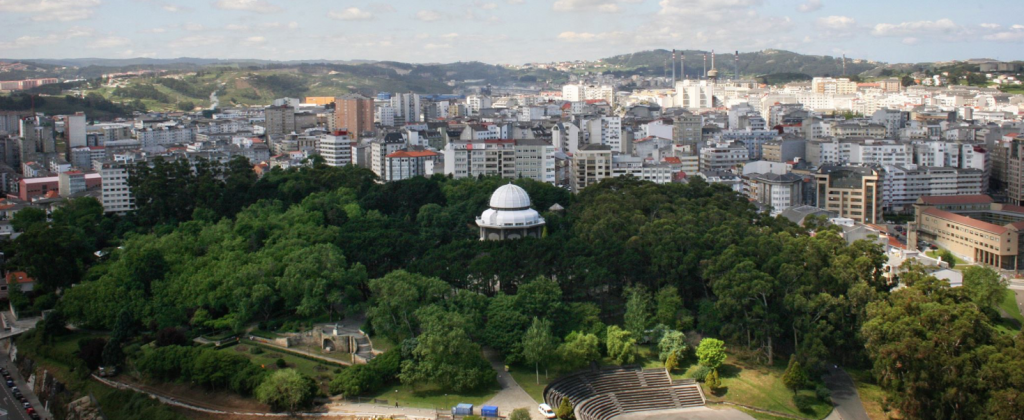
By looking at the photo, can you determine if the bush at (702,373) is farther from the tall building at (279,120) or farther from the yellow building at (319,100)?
the yellow building at (319,100)

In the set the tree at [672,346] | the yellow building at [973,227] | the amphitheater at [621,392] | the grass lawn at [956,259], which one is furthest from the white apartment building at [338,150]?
the amphitheater at [621,392]

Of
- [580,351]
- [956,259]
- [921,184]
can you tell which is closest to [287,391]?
[580,351]

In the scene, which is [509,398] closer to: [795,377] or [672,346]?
[672,346]

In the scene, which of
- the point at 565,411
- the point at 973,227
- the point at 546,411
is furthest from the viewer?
the point at 973,227

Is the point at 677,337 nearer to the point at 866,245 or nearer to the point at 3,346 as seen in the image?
the point at 866,245

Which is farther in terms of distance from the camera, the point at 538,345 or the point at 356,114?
the point at 356,114

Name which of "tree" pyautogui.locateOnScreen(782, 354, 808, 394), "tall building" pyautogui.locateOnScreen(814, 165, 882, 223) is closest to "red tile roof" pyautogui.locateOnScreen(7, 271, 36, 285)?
"tree" pyautogui.locateOnScreen(782, 354, 808, 394)

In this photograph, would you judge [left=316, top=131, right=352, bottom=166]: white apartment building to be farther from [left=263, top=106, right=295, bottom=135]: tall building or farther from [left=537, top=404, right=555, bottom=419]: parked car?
[left=537, top=404, right=555, bottom=419]: parked car

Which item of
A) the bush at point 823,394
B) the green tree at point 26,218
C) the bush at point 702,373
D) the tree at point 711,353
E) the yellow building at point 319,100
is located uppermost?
the yellow building at point 319,100
